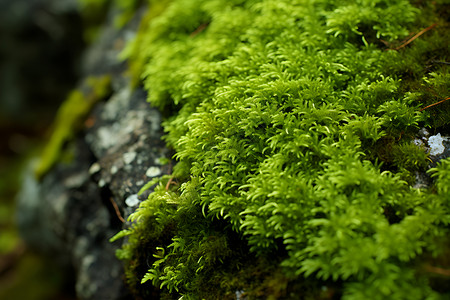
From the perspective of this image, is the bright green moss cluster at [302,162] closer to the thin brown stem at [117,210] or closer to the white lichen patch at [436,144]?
the white lichen patch at [436,144]

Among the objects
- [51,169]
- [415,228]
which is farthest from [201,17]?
[415,228]

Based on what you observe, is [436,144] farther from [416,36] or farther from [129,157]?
[129,157]

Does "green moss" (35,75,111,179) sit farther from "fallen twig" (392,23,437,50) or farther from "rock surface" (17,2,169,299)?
"fallen twig" (392,23,437,50)

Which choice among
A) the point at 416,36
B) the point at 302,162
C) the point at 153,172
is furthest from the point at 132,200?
the point at 416,36

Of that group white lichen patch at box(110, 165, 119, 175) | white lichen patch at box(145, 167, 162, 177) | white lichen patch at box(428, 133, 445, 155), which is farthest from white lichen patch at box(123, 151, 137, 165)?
white lichen patch at box(428, 133, 445, 155)

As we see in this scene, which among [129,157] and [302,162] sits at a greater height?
[302,162]

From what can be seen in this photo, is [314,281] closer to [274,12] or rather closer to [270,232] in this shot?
[270,232]
